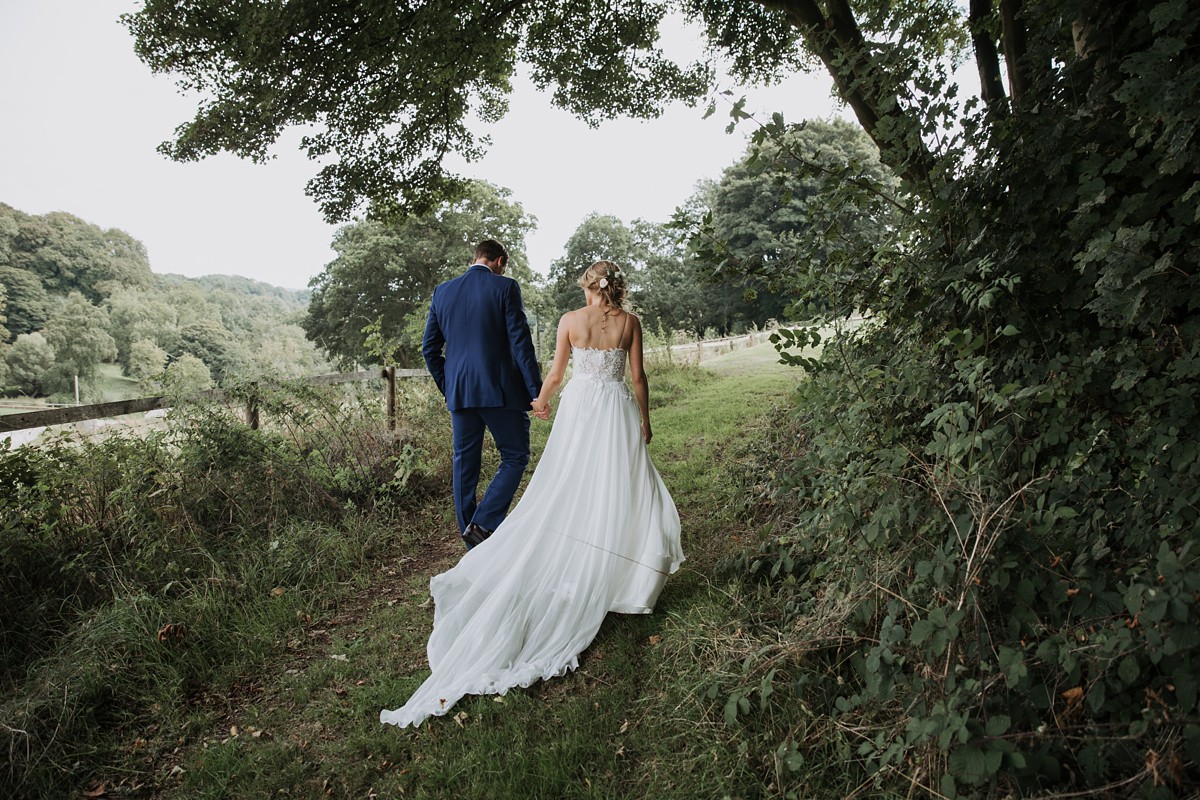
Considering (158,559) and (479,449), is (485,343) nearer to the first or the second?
(479,449)

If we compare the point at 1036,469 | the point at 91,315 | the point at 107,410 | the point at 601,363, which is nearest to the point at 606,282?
the point at 601,363

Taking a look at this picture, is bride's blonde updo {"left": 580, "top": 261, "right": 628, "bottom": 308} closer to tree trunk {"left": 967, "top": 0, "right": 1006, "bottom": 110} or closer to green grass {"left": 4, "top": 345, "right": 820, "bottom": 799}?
green grass {"left": 4, "top": 345, "right": 820, "bottom": 799}

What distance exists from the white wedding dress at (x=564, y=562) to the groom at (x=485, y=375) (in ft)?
2.08

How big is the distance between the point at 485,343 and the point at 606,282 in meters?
1.14

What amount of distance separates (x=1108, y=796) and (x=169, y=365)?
6.52 meters

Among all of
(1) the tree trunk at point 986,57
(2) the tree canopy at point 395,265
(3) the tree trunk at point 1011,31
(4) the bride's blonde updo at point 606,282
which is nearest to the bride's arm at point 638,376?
(4) the bride's blonde updo at point 606,282

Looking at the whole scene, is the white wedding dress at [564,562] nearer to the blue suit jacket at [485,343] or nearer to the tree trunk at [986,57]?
the blue suit jacket at [485,343]

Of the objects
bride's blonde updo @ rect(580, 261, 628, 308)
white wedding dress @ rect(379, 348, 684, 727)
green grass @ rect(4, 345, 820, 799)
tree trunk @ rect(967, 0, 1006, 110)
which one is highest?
tree trunk @ rect(967, 0, 1006, 110)

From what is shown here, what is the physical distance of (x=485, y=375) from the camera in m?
4.72

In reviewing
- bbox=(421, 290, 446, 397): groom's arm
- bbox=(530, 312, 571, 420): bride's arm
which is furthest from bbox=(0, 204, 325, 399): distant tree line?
bbox=(530, 312, 571, 420): bride's arm

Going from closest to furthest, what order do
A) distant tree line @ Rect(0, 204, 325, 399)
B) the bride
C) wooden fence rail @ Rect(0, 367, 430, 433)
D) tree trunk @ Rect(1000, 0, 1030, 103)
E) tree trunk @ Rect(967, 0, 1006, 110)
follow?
the bride < tree trunk @ Rect(1000, 0, 1030, 103) < wooden fence rail @ Rect(0, 367, 430, 433) < tree trunk @ Rect(967, 0, 1006, 110) < distant tree line @ Rect(0, 204, 325, 399)

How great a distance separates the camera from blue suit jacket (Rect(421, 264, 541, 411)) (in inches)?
186

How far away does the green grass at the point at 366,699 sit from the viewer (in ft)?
8.29

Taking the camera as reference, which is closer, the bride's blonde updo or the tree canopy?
the bride's blonde updo
